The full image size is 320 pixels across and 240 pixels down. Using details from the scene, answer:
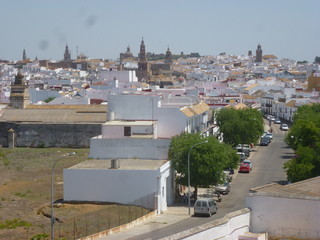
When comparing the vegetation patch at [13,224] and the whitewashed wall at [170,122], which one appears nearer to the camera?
the vegetation patch at [13,224]

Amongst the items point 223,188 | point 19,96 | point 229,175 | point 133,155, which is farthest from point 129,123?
point 19,96

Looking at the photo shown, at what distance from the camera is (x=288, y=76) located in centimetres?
18088

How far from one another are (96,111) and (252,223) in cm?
4050

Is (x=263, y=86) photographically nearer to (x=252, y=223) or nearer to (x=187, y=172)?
(x=187, y=172)

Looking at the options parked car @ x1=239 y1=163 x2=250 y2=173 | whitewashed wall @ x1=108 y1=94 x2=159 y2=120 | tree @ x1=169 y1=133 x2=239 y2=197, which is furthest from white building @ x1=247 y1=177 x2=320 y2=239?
whitewashed wall @ x1=108 y1=94 x2=159 y2=120

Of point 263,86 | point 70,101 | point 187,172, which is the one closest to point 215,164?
point 187,172

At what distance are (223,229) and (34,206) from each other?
16.6 m

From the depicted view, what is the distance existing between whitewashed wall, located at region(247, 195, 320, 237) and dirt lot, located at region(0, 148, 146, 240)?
391 inches

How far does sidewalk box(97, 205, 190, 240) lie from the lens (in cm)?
2776

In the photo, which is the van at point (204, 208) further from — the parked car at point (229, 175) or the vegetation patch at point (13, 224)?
the parked car at point (229, 175)

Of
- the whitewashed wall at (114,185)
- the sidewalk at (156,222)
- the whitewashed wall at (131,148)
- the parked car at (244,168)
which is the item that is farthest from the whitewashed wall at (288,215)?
the parked car at (244,168)

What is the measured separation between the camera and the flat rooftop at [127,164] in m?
35.6

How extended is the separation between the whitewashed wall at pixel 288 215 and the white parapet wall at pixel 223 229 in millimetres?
418

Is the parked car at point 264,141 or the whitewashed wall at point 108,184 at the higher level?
the whitewashed wall at point 108,184
